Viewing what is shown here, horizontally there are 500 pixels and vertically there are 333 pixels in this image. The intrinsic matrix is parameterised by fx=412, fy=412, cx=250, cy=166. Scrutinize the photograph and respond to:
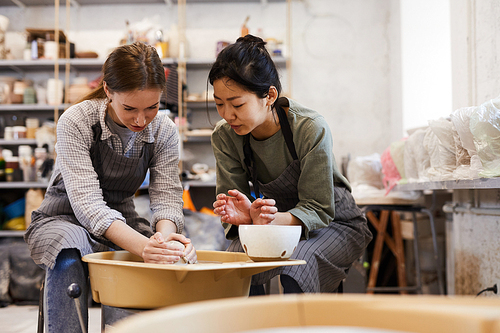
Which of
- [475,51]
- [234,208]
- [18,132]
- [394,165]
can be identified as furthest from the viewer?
[18,132]

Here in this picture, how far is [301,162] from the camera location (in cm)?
131

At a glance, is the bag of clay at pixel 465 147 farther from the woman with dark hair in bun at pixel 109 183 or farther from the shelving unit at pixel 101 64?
the shelving unit at pixel 101 64

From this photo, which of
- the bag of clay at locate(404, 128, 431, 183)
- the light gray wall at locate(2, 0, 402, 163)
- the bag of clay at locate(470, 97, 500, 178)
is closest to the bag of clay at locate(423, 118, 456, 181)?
the bag of clay at locate(404, 128, 431, 183)

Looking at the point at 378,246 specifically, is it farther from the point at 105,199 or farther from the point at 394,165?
the point at 105,199

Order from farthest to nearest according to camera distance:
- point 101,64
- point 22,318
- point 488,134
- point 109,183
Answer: point 101,64 < point 22,318 < point 109,183 < point 488,134

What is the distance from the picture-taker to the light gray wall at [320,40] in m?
4.14

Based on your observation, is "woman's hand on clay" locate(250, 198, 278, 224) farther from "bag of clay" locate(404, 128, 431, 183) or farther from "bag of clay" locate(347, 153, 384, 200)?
"bag of clay" locate(347, 153, 384, 200)

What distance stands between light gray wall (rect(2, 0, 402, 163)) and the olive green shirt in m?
2.85

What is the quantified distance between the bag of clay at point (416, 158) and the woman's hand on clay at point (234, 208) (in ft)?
3.79

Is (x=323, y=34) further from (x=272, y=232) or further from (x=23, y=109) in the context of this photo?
(x=272, y=232)

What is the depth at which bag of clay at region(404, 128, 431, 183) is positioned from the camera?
6.81ft

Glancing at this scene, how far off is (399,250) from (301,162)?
6.85 ft

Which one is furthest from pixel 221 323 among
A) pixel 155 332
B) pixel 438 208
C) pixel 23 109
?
pixel 23 109

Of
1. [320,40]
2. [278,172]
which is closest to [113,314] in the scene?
[278,172]
